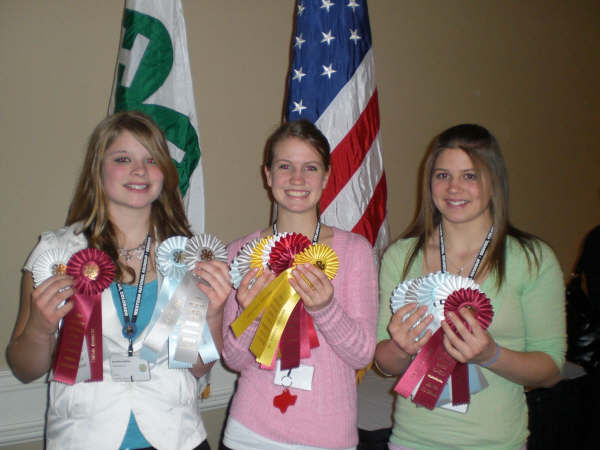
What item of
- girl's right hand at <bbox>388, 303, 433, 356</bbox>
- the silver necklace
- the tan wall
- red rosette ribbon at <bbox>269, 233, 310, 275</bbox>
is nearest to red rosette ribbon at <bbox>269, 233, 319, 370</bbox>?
red rosette ribbon at <bbox>269, 233, 310, 275</bbox>

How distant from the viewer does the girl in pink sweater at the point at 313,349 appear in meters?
1.45

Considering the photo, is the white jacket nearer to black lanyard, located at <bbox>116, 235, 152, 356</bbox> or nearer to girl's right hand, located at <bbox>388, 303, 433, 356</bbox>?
black lanyard, located at <bbox>116, 235, 152, 356</bbox>

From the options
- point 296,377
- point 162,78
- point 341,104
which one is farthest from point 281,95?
point 296,377

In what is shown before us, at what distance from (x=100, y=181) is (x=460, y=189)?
1228 mm

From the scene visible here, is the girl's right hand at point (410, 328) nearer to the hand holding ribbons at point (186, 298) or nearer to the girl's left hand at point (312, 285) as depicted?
the girl's left hand at point (312, 285)

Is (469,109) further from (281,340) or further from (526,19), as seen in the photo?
(281,340)

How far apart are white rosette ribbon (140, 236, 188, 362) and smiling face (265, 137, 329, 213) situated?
38 centimetres

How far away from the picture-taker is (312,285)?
1.42m

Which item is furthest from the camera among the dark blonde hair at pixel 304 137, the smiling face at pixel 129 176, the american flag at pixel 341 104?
the american flag at pixel 341 104

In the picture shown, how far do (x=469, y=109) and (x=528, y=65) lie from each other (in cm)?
88

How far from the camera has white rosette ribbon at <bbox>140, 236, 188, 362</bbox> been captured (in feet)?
4.80

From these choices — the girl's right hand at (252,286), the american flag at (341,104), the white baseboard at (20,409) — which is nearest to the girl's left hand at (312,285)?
the girl's right hand at (252,286)

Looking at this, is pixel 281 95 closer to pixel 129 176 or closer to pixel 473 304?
pixel 129 176

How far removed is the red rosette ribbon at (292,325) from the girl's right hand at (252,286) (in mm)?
37
